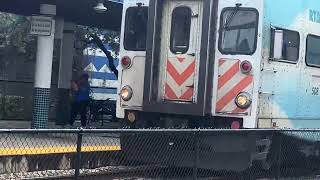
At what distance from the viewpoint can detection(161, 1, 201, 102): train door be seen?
31.2 ft

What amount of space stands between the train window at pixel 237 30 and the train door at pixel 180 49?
1.35 ft

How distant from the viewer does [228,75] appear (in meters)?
9.25

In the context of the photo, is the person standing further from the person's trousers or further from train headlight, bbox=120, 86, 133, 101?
train headlight, bbox=120, 86, 133, 101

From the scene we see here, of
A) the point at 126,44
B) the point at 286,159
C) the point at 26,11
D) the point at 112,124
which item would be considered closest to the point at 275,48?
the point at 286,159

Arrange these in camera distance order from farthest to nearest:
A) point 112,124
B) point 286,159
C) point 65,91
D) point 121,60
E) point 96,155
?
point 112,124 < point 65,91 < point 121,60 < point 286,159 < point 96,155

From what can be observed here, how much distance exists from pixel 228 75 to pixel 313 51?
6.57 ft

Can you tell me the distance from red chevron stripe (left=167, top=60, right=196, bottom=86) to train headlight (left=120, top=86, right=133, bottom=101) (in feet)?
2.54

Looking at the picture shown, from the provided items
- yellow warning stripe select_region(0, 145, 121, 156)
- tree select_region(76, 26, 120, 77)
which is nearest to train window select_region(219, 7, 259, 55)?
yellow warning stripe select_region(0, 145, 121, 156)

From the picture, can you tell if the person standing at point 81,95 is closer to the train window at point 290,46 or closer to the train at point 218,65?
the train at point 218,65

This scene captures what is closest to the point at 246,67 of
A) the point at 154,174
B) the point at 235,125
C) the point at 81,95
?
the point at 235,125

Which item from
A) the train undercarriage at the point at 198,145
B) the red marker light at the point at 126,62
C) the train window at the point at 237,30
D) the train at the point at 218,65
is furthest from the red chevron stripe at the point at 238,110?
the red marker light at the point at 126,62

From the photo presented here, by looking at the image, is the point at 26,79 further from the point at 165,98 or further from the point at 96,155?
the point at 96,155

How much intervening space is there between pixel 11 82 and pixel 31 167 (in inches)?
563

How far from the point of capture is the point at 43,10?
1405 cm
